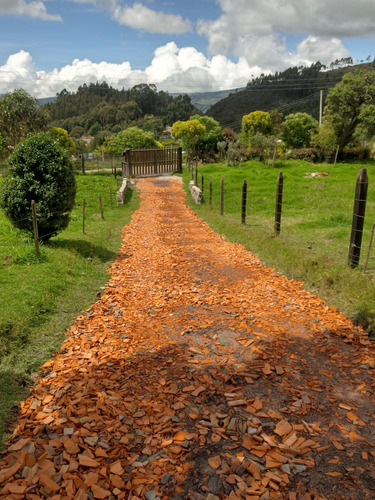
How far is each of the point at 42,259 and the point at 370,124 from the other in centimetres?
4110

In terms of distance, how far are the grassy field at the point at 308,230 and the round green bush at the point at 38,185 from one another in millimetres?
5905

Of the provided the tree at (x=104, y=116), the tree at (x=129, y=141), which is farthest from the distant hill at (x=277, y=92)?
the tree at (x=129, y=141)

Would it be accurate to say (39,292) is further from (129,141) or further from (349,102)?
(349,102)

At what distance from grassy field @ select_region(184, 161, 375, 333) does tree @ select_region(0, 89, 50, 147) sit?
74.8 ft

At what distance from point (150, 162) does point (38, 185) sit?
23.6 metres

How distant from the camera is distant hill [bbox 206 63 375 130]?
138500 mm

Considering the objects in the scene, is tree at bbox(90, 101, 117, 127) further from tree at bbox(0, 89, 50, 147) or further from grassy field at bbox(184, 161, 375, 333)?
grassy field at bbox(184, 161, 375, 333)

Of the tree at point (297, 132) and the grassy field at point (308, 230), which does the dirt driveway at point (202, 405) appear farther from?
the tree at point (297, 132)

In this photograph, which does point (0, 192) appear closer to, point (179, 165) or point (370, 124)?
point (179, 165)

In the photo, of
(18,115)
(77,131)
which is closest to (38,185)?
(18,115)

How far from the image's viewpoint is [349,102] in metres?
41.2

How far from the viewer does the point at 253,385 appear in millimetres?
4504

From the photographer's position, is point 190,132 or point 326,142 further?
point 190,132

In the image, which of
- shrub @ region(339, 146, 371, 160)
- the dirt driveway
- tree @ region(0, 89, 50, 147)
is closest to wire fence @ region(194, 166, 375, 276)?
the dirt driveway
